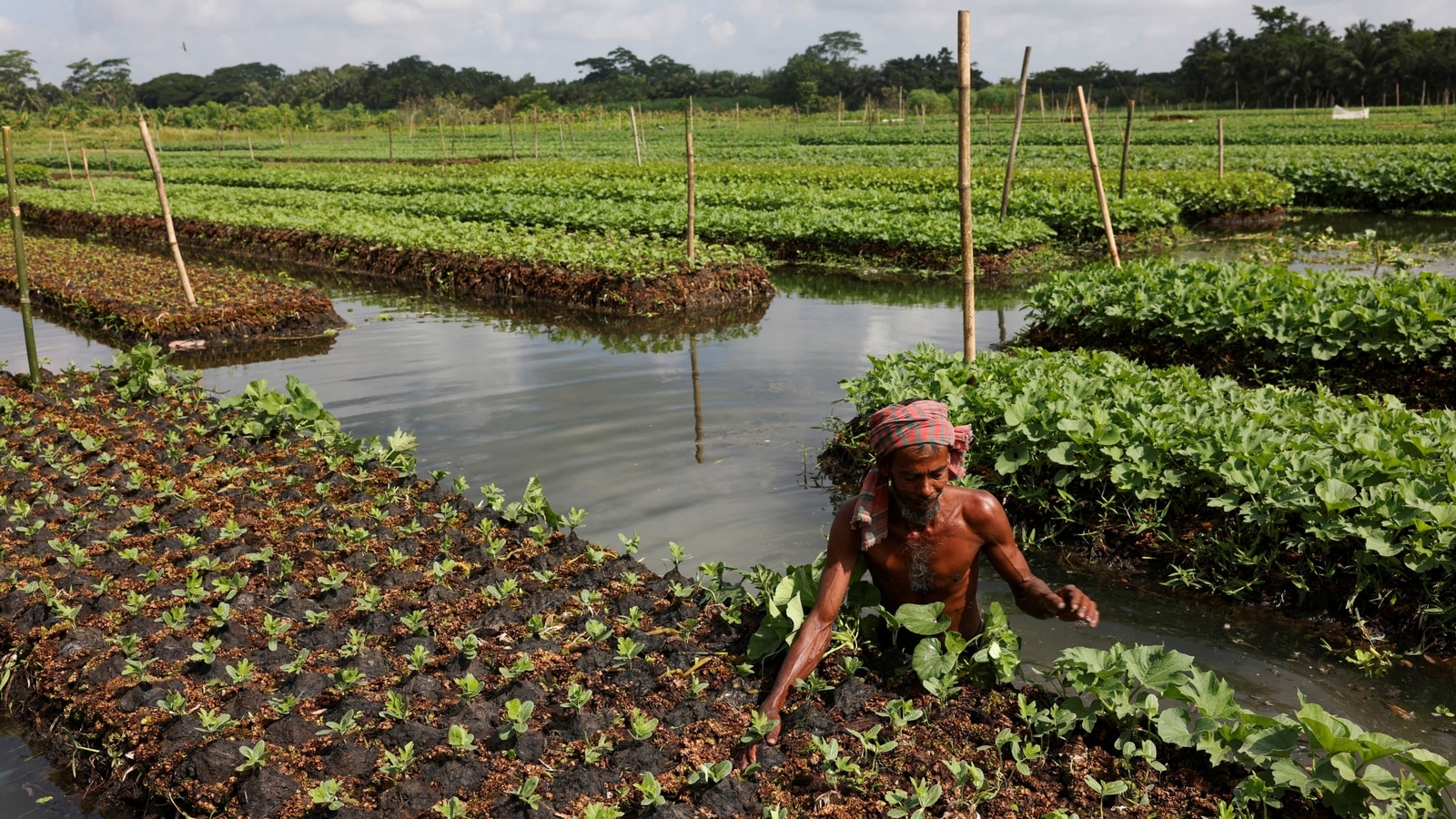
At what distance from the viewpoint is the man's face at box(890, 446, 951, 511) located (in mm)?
3719

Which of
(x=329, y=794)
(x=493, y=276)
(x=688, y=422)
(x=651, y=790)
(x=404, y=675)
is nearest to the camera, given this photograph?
(x=651, y=790)

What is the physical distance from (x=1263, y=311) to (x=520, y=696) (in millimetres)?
7873

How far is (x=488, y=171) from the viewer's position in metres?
35.0

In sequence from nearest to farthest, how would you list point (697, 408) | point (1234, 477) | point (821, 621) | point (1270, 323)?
point (821, 621) → point (1234, 477) → point (1270, 323) → point (697, 408)

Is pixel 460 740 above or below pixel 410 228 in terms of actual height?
below

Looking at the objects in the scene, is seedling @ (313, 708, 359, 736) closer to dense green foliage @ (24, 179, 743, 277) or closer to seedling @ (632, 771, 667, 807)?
seedling @ (632, 771, 667, 807)

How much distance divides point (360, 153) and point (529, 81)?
64.9m

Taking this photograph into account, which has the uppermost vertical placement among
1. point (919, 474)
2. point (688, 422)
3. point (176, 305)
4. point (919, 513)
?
point (176, 305)

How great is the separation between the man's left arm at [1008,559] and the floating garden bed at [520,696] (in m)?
0.20

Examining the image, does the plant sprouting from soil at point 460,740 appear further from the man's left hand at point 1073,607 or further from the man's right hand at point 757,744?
the man's left hand at point 1073,607

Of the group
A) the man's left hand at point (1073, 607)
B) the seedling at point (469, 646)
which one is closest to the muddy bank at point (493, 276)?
the seedling at point (469, 646)

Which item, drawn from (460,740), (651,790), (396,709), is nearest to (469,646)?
(396,709)

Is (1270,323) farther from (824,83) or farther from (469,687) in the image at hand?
(824,83)

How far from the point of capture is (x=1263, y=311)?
30.9 feet
